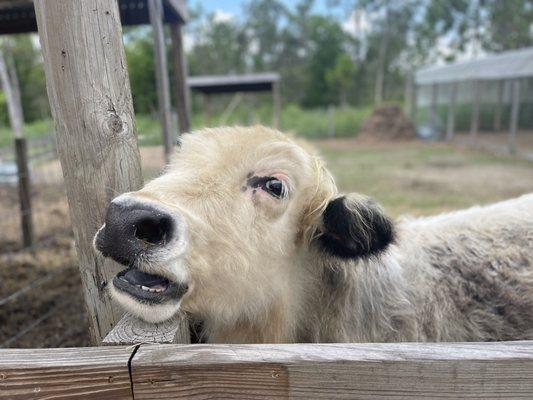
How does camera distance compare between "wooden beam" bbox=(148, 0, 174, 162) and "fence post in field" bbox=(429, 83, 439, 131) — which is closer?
"wooden beam" bbox=(148, 0, 174, 162)

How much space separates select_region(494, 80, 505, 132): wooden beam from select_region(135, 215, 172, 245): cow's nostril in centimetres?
2298

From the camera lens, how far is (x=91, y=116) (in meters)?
1.95

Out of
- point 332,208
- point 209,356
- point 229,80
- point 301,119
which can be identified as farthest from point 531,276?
point 301,119

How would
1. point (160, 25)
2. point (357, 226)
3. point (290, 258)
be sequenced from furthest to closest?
point (160, 25) → point (290, 258) → point (357, 226)

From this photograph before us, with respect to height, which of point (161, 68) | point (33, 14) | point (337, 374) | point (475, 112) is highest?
point (33, 14)

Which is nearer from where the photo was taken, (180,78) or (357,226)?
(357,226)

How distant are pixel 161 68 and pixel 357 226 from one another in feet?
11.2

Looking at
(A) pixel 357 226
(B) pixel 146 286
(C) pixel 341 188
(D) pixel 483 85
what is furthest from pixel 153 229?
(D) pixel 483 85

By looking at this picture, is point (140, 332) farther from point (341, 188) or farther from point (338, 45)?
point (338, 45)

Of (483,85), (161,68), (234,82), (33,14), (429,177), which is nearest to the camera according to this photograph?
(161,68)

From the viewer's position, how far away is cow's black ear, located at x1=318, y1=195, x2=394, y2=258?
7.71 feet

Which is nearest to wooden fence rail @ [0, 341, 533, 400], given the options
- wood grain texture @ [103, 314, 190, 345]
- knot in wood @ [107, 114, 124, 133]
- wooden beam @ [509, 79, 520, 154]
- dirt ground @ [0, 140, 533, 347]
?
wood grain texture @ [103, 314, 190, 345]

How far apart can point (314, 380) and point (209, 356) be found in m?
0.31

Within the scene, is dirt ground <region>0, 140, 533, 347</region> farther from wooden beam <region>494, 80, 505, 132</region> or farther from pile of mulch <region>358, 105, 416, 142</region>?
wooden beam <region>494, 80, 505, 132</region>
